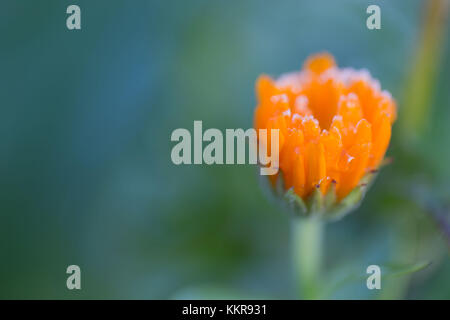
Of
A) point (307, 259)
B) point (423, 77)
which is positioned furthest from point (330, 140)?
point (423, 77)

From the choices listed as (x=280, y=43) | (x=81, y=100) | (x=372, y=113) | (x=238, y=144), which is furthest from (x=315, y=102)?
(x=81, y=100)

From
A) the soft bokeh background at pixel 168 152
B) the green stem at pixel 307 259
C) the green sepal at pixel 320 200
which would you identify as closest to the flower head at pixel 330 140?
the green sepal at pixel 320 200

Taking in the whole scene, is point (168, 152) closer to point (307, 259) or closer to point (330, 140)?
point (307, 259)

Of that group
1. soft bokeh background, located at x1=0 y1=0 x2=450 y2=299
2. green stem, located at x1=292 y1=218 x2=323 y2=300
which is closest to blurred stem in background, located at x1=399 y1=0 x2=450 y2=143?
soft bokeh background, located at x1=0 y1=0 x2=450 y2=299

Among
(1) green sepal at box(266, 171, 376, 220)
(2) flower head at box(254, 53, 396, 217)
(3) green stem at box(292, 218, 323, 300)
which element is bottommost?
(3) green stem at box(292, 218, 323, 300)

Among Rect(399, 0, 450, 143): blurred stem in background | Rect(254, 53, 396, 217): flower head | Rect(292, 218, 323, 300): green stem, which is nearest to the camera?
Rect(254, 53, 396, 217): flower head

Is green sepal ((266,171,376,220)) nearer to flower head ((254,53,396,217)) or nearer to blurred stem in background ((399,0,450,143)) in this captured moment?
flower head ((254,53,396,217))

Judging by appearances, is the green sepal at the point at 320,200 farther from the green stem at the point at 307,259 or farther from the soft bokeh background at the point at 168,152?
the soft bokeh background at the point at 168,152
